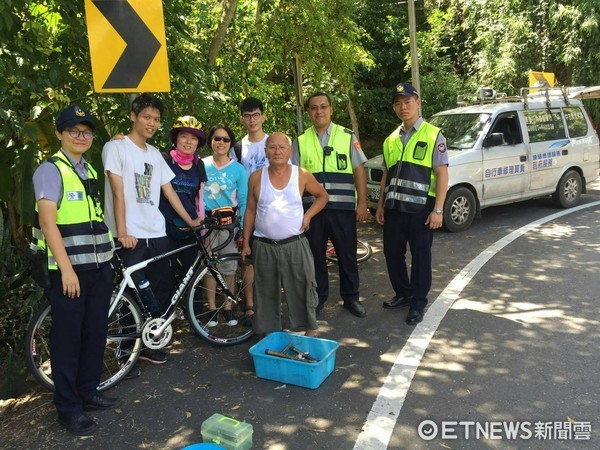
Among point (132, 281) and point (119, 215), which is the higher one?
point (119, 215)

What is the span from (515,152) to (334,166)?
200 inches

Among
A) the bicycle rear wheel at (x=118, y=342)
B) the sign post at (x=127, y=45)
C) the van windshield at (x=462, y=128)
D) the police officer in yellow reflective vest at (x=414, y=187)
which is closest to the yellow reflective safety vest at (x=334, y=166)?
the police officer in yellow reflective vest at (x=414, y=187)

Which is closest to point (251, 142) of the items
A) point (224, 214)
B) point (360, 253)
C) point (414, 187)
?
point (224, 214)

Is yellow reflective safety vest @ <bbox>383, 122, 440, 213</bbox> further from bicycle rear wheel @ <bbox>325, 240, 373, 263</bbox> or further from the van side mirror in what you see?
the van side mirror

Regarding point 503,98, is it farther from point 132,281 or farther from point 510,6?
point 510,6

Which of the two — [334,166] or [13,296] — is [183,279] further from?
[334,166]

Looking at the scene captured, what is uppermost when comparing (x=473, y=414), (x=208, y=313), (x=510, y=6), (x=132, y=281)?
(x=510, y=6)

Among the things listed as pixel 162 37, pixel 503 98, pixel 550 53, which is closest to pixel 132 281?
pixel 162 37

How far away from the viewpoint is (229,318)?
4.85 metres

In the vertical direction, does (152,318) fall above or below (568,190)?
below

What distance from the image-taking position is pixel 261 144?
5.14m

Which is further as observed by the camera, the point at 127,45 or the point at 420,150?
the point at 420,150

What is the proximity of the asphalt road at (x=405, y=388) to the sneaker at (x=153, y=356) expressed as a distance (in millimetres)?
63

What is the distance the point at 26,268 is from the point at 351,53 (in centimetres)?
866
